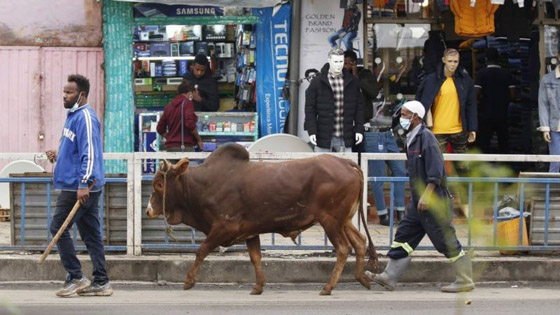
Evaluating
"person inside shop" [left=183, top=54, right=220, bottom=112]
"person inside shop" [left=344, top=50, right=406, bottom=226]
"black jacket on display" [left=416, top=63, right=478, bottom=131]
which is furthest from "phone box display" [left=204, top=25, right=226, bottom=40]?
"black jacket on display" [left=416, top=63, right=478, bottom=131]

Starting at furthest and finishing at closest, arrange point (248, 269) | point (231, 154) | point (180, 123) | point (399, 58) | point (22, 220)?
point (399, 58) < point (180, 123) < point (22, 220) < point (248, 269) < point (231, 154)

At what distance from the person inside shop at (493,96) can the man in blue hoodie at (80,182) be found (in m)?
7.61

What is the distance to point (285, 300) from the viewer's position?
29.7ft

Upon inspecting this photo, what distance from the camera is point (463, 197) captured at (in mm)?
9938

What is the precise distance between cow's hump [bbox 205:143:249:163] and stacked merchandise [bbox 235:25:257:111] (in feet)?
→ 15.4

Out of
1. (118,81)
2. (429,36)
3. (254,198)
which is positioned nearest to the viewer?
(254,198)

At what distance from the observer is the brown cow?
30.1 feet

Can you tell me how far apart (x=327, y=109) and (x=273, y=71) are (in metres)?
1.50

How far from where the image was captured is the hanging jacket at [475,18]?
13.6 m

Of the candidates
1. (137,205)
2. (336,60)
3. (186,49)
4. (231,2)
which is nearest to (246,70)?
(186,49)

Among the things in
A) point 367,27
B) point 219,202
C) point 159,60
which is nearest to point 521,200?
point 219,202

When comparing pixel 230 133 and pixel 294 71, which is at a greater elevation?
pixel 294 71

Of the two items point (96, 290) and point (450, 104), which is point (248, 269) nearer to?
point (96, 290)

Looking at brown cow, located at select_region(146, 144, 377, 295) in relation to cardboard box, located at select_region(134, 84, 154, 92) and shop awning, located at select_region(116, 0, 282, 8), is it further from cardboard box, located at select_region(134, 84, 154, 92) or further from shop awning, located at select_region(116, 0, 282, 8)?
cardboard box, located at select_region(134, 84, 154, 92)
